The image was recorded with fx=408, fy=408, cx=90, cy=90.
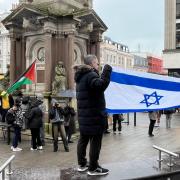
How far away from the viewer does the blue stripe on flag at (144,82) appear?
7.66 m

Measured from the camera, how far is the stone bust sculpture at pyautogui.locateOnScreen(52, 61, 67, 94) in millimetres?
15375

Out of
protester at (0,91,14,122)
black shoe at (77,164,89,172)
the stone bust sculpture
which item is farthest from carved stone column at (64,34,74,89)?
black shoe at (77,164,89,172)

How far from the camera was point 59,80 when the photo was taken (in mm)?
15375

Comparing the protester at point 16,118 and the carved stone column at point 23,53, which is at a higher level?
the carved stone column at point 23,53

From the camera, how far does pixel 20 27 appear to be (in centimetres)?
1697

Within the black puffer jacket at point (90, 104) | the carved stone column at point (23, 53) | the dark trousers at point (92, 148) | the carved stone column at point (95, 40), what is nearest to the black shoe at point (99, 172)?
the dark trousers at point (92, 148)

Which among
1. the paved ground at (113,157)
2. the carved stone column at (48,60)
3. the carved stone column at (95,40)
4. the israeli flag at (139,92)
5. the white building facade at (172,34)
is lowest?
the paved ground at (113,157)

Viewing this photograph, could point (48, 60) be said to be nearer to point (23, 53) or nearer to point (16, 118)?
point (23, 53)

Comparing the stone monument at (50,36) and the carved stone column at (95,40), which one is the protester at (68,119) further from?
the carved stone column at (95,40)

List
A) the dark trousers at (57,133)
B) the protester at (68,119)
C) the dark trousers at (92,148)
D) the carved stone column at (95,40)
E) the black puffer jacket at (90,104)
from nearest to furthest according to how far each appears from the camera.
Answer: the black puffer jacket at (90,104)
the dark trousers at (92,148)
the dark trousers at (57,133)
the protester at (68,119)
the carved stone column at (95,40)

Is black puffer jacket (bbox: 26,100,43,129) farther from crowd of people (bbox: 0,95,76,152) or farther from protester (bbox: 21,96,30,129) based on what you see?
protester (bbox: 21,96,30,129)

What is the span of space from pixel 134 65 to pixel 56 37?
97.0 metres

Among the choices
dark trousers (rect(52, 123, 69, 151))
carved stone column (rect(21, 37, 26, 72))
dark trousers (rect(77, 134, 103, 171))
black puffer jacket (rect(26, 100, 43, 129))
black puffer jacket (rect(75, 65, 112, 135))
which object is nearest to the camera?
black puffer jacket (rect(75, 65, 112, 135))

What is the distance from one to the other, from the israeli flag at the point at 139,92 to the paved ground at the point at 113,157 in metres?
1.07
